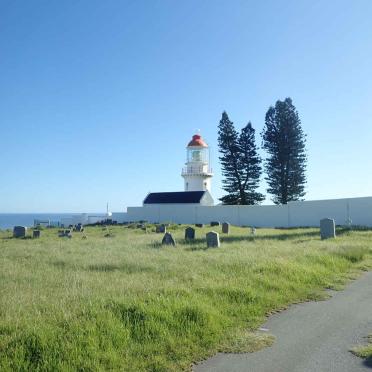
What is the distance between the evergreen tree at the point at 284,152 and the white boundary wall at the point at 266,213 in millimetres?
7381

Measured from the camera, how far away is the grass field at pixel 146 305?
5.28 meters

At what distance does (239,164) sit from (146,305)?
4357 cm

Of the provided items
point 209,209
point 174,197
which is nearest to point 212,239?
point 209,209

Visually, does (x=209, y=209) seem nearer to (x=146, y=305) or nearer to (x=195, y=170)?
(x=195, y=170)

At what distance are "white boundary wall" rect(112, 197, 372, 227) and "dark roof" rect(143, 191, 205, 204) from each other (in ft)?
7.17

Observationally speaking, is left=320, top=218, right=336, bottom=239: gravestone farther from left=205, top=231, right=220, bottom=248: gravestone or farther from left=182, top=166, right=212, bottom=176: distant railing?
left=182, top=166, right=212, bottom=176: distant railing

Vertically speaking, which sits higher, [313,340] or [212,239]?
[212,239]

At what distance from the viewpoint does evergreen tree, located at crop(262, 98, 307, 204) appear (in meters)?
45.2

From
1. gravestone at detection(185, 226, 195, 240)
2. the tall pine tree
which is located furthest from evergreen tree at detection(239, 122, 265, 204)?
gravestone at detection(185, 226, 195, 240)

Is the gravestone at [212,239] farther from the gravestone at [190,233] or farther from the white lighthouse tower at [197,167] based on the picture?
the white lighthouse tower at [197,167]

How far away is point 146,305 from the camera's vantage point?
6.67 m

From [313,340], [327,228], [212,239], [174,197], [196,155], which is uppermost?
[196,155]

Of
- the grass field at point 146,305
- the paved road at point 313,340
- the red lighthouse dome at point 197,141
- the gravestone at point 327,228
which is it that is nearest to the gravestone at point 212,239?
the grass field at point 146,305

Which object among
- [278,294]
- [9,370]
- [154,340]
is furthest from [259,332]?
[9,370]
